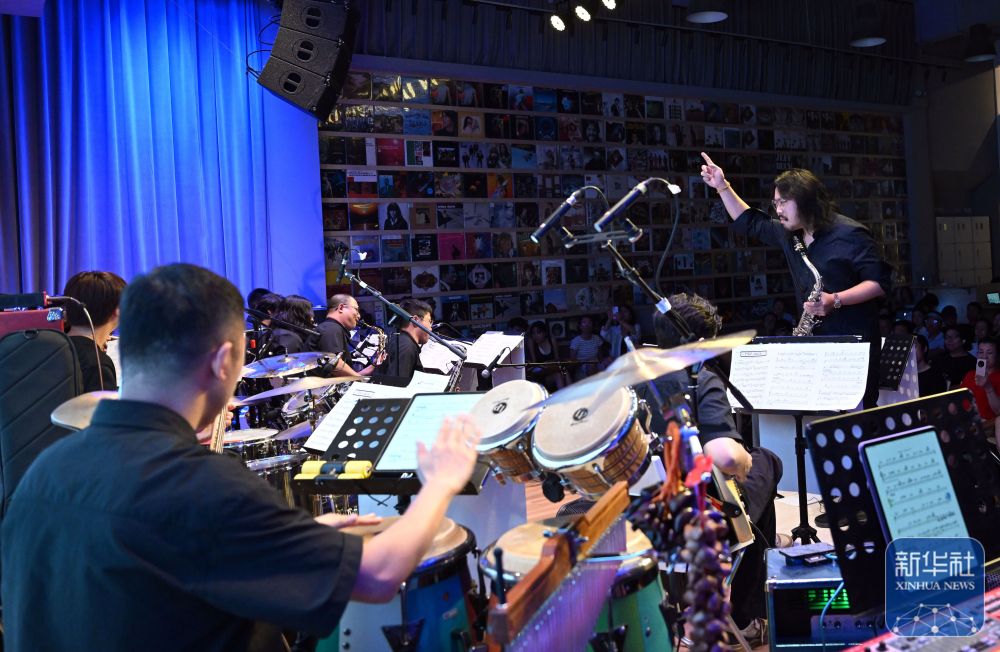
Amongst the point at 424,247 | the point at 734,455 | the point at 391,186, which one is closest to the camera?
the point at 734,455

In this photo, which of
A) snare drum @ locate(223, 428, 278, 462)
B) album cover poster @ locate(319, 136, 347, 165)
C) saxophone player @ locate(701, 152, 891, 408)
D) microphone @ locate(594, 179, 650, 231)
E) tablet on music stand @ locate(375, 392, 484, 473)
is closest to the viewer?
microphone @ locate(594, 179, 650, 231)

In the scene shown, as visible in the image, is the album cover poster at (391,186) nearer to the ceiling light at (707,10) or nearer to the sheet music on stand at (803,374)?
the ceiling light at (707,10)

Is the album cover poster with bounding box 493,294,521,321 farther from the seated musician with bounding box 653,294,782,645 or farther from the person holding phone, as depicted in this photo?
the seated musician with bounding box 653,294,782,645

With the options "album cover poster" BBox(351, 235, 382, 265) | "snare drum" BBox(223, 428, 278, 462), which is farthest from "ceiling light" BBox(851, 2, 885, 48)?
"snare drum" BBox(223, 428, 278, 462)

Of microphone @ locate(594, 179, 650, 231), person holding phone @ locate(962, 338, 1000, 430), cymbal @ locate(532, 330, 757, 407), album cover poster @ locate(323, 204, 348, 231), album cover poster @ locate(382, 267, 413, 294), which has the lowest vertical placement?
person holding phone @ locate(962, 338, 1000, 430)

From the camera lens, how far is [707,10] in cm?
838

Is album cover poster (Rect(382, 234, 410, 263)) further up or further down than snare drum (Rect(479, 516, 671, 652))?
further up

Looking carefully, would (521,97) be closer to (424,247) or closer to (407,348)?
(424,247)

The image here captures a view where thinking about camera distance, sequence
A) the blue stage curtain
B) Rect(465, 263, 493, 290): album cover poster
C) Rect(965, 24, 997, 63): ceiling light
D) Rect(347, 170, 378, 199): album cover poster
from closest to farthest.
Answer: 1. the blue stage curtain
2. Rect(347, 170, 378, 199): album cover poster
3. Rect(465, 263, 493, 290): album cover poster
4. Rect(965, 24, 997, 63): ceiling light

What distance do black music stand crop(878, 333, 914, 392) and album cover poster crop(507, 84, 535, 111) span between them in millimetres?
5372

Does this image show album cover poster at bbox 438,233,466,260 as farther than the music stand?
Yes

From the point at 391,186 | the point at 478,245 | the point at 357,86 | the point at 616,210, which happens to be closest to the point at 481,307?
the point at 478,245

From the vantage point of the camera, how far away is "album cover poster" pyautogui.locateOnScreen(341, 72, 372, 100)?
777 cm

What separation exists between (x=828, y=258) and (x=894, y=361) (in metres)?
0.65
